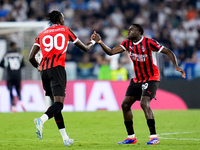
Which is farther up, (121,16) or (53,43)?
(121,16)

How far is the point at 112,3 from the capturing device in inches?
932

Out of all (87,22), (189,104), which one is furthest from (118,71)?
(87,22)

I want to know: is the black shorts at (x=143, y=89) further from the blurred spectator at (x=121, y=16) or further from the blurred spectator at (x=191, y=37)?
the blurred spectator at (x=191, y=37)

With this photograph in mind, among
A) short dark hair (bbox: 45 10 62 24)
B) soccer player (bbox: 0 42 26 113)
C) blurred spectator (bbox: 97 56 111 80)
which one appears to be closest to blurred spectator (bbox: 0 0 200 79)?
blurred spectator (bbox: 97 56 111 80)

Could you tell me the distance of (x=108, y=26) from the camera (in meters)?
22.3

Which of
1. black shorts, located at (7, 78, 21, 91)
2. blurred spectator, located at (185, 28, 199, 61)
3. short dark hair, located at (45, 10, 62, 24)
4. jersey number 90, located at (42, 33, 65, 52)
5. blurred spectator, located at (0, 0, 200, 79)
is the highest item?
blurred spectator, located at (0, 0, 200, 79)

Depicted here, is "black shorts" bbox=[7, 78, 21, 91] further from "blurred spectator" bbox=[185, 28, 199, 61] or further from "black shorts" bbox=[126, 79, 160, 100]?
"blurred spectator" bbox=[185, 28, 199, 61]

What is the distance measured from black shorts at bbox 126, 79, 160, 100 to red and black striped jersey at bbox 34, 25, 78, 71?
1.33 m

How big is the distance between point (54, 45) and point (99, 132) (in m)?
3.17

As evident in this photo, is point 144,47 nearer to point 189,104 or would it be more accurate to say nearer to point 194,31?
point 189,104

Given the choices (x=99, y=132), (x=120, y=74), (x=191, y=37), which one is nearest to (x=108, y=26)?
(x=191, y=37)

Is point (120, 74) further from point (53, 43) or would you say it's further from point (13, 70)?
point (53, 43)

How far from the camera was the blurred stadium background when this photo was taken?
17.5m

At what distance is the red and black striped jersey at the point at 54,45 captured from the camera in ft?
24.8
